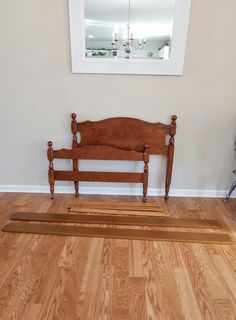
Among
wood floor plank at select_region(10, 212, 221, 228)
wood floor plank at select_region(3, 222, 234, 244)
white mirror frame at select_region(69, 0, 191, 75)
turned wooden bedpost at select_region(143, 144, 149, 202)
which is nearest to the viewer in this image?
wood floor plank at select_region(3, 222, 234, 244)

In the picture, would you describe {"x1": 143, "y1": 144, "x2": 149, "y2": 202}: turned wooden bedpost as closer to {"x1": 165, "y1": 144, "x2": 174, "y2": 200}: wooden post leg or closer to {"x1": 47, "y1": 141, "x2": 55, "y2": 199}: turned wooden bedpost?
{"x1": 165, "y1": 144, "x2": 174, "y2": 200}: wooden post leg

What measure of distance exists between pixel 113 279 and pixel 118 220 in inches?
25.4

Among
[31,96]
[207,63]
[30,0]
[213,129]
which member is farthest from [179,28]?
[31,96]

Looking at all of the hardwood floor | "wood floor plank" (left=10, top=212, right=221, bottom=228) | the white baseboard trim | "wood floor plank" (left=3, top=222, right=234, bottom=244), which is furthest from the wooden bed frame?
the hardwood floor

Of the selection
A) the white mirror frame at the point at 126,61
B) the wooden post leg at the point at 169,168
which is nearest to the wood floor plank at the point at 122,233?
the wooden post leg at the point at 169,168

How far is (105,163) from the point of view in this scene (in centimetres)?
255

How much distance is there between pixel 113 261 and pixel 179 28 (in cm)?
196

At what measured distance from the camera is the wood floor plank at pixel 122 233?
1.83 meters

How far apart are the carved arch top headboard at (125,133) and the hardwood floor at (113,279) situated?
0.95 m

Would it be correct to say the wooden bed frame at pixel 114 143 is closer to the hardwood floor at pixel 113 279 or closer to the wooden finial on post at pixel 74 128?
the wooden finial on post at pixel 74 128

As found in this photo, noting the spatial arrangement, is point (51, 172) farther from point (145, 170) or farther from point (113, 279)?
point (113, 279)

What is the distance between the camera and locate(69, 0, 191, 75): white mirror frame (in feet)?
7.01

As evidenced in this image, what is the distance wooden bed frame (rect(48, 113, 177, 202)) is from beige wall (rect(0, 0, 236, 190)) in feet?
0.34

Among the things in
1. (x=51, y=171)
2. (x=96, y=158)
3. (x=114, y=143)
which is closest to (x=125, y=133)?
(x=114, y=143)
